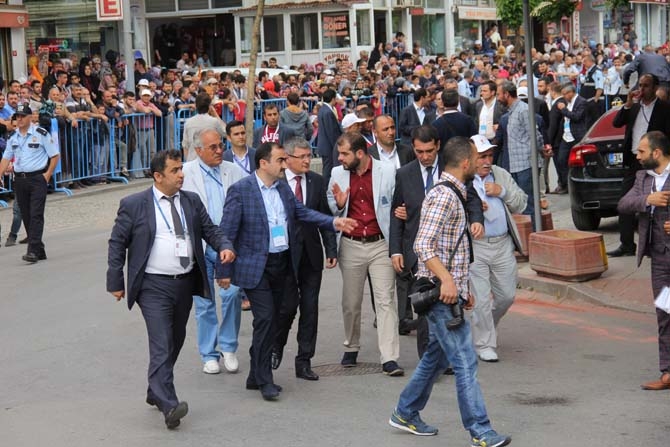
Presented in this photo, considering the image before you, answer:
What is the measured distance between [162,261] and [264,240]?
0.91 meters

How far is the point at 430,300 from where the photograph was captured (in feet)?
23.1

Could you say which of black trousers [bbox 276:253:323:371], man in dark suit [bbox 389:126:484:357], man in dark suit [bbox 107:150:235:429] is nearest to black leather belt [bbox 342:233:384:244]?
Answer: man in dark suit [bbox 389:126:484:357]

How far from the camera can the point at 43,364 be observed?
9539 mm

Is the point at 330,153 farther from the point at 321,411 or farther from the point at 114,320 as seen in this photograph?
the point at 321,411

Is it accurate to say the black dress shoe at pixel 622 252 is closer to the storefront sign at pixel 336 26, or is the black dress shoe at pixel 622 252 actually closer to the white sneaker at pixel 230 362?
the white sneaker at pixel 230 362

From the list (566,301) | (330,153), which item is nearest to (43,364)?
(566,301)

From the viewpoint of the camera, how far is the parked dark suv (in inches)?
575

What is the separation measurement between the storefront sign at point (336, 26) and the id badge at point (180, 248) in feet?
104

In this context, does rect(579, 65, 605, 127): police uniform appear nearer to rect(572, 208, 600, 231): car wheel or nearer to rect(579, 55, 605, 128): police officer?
rect(579, 55, 605, 128): police officer

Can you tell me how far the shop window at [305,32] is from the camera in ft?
131

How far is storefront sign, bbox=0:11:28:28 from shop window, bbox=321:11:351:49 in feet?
47.1

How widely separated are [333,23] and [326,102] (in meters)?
22.4

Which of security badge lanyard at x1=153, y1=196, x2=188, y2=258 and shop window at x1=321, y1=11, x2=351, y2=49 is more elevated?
shop window at x1=321, y1=11, x2=351, y2=49

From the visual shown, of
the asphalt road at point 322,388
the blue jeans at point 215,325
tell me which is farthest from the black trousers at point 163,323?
the blue jeans at point 215,325
